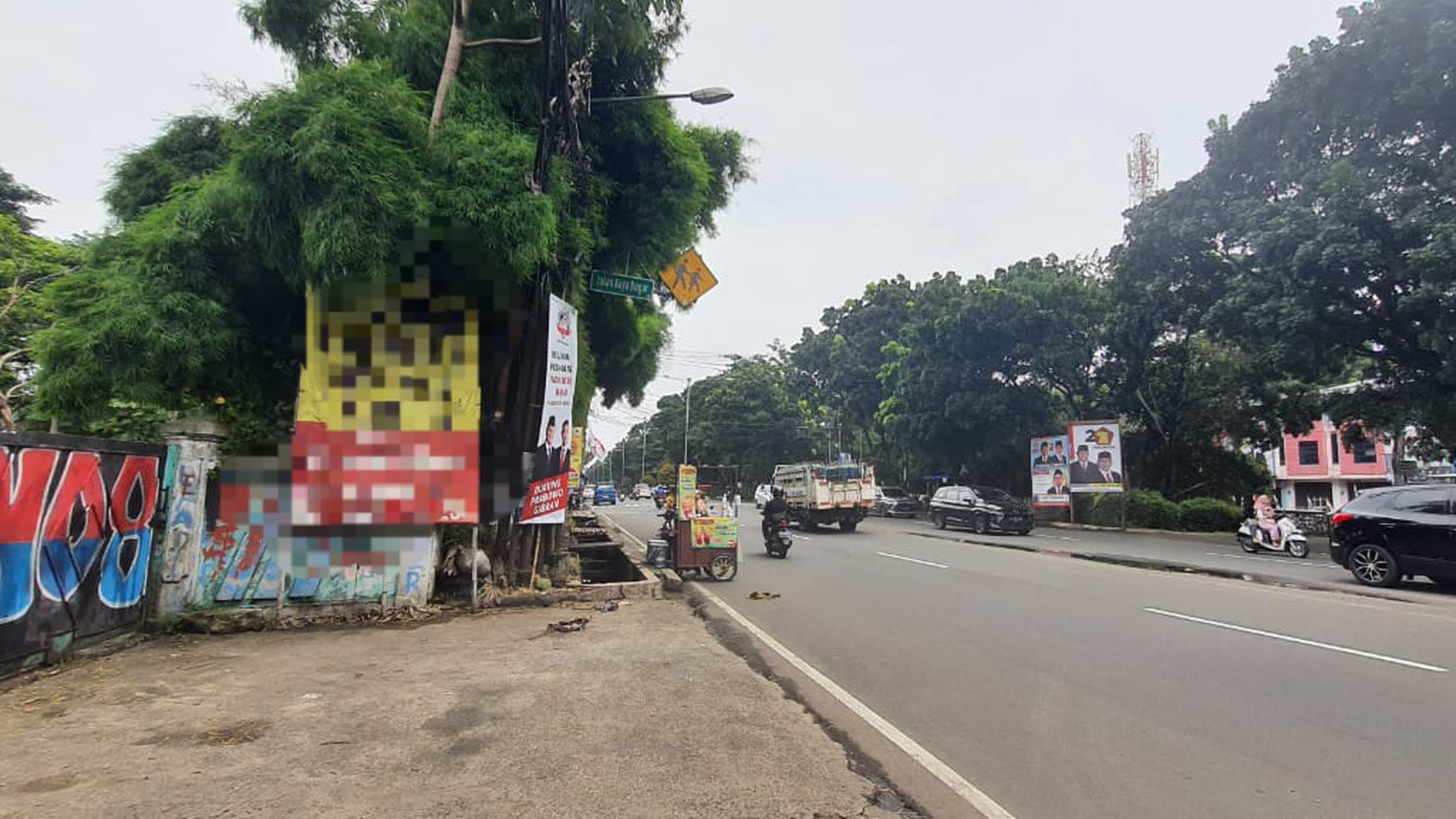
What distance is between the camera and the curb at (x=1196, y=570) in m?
12.1

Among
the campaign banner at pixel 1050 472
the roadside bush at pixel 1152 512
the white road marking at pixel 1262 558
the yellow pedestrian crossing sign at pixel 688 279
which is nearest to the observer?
the yellow pedestrian crossing sign at pixel 688 279

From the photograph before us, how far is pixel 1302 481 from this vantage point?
49.5 meters

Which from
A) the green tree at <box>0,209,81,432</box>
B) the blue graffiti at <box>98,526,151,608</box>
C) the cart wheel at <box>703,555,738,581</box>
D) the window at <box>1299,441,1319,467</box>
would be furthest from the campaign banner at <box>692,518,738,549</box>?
the window at <box>1299,441,1319,467</box>

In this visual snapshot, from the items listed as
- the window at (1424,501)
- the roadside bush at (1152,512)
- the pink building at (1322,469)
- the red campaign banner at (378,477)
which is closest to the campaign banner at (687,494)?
the red campaign banner at (378,477)

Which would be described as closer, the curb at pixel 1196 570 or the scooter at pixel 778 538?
the curb at pixel 1196 570

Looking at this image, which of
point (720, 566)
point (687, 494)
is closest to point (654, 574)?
point (720, 566)

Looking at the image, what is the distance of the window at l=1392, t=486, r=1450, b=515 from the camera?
11859mm

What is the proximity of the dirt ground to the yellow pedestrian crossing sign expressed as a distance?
21.5 ft

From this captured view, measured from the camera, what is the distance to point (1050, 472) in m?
32.1

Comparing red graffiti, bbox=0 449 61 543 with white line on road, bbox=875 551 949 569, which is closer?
red graffiti, bbox=0 449 61 543

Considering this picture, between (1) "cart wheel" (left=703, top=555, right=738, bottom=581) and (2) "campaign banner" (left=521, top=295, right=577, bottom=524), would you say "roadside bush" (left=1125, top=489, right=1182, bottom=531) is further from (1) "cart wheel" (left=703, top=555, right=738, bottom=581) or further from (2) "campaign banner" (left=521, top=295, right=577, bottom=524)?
(2) "campaign banner" (left=521, top=295, right=577, bottom=524)

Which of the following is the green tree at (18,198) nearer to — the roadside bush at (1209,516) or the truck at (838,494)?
the truck at (838,494)

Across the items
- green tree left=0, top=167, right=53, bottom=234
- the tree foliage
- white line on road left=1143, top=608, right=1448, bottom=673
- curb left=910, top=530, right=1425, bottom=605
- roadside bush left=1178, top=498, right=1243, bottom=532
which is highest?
green tree left=0, top=167, right=53, bottom=234

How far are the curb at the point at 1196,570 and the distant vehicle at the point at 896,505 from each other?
55.4 feet
